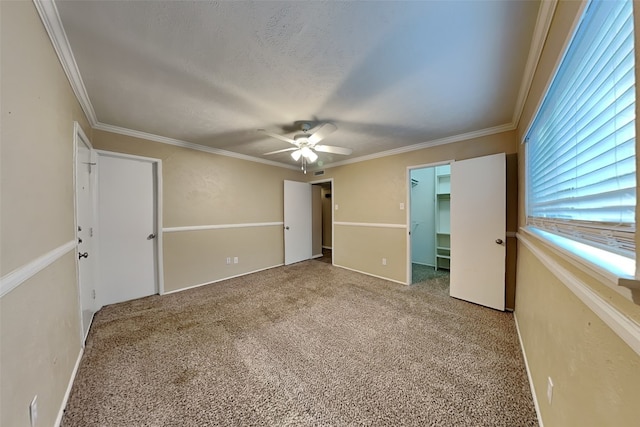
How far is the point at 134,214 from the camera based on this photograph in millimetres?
2879

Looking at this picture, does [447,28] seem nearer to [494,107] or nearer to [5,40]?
[494,107]

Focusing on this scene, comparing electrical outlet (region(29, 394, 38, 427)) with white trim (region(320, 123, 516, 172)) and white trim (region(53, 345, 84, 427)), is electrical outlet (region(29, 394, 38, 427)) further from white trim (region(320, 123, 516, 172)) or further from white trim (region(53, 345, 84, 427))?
white trim (region(320, 123, 516, 172))

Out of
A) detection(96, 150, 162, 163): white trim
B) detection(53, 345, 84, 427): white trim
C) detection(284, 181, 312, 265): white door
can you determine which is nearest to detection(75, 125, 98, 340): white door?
detection(96, 150, 162, 163): white trim

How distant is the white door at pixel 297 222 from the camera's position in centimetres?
461

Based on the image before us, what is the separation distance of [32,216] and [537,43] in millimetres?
2934

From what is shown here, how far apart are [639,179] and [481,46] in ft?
4.46

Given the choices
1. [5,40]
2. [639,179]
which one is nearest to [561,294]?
[639,179]

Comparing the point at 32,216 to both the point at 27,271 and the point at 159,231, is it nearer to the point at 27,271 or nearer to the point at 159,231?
the point at 27,271

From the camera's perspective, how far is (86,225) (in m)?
2.34

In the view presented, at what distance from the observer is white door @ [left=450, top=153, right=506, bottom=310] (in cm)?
253

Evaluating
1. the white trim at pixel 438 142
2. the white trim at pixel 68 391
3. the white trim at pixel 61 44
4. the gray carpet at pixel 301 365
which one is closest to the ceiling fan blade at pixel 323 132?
the white trim at pixel 438 142

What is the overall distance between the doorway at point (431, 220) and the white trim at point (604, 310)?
3273 mm

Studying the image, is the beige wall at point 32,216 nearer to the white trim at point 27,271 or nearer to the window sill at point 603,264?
the white trim at point 27,271

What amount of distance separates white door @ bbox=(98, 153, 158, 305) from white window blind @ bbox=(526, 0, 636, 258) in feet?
13.2
